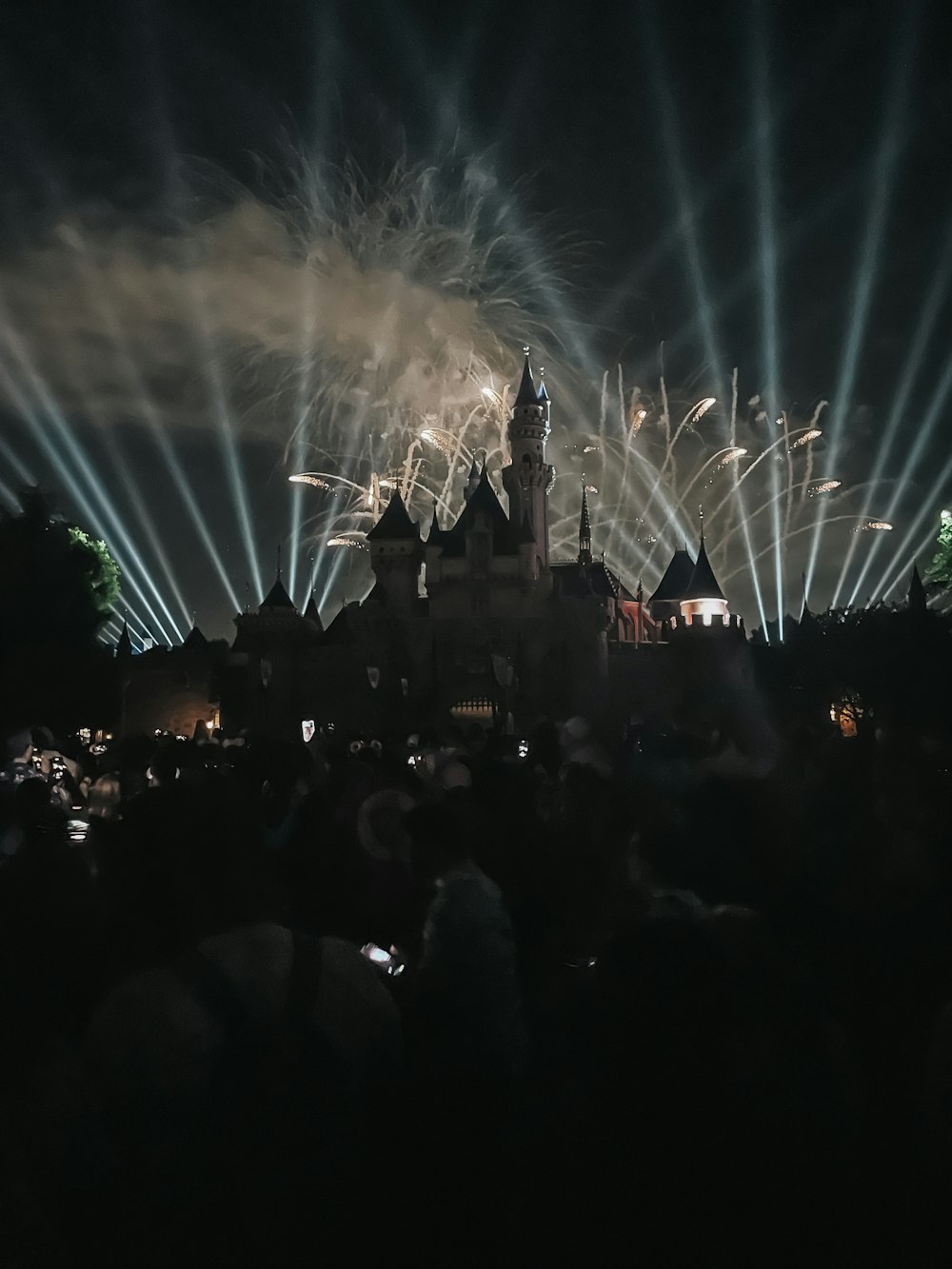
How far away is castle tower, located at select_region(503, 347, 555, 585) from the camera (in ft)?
180

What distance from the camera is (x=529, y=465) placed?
2164 inches

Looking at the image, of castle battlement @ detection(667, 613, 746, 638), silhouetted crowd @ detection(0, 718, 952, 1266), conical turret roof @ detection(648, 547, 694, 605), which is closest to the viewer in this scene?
silhouetted crowd @ detection(0, 718, 952, 1266)

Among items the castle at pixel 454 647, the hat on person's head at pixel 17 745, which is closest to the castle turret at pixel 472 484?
the castle at pixel 454 647

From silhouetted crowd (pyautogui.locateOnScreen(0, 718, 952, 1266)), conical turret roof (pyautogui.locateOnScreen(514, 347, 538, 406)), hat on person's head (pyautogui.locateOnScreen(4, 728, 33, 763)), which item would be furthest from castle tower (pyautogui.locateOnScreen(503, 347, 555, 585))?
silhouetted crowd (pyautogui.locateOnScreen(0, 718, 952, 1266))

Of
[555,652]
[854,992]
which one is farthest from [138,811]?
[555,652]

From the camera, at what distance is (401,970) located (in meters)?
5.32

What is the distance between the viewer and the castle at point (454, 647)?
48281 mm

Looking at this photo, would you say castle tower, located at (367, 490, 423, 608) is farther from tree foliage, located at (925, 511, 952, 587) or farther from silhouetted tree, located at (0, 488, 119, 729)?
tree foliage, located at (925, 511, 952, 587)

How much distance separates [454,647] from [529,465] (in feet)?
38.5

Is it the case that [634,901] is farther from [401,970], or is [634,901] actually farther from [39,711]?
[39,711]

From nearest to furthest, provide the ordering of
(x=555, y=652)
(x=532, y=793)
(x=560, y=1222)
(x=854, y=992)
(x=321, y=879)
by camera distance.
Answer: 1. (x=560, y=1222)
2. (x=854, y=992)
3. (x=321, y=879)
4. (x=532, y=793)
5. (x=555, y=652)

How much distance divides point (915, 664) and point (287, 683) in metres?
28.8

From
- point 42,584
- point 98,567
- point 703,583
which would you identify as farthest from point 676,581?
point 42,584

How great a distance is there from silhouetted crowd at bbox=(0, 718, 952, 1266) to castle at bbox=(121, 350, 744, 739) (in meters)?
40.1
